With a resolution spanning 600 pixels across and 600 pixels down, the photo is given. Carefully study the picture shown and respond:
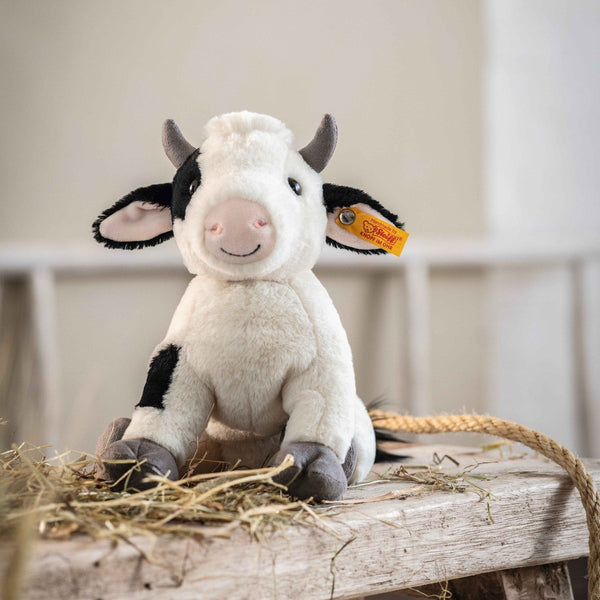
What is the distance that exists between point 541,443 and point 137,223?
41cm

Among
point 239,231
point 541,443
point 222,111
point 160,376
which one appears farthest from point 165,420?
point 222,111

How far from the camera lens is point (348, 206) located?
1.92 ft

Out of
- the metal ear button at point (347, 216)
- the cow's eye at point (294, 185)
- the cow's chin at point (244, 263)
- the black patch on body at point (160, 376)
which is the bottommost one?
the black patch on body at point (160, 376)

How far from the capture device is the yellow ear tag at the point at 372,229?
0.58 metres

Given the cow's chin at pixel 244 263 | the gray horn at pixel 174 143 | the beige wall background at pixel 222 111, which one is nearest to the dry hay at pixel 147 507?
the cow's chin at pixel 244 263

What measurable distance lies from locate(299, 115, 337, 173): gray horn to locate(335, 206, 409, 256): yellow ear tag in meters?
0.05

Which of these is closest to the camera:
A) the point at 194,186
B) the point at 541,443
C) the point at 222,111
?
the point at 194,186

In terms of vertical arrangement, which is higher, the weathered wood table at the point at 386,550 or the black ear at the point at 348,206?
the black ear at the point at 348,206

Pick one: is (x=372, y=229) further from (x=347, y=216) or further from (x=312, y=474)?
(x=312, y=474)

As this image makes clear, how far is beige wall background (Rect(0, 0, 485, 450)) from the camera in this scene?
131cm

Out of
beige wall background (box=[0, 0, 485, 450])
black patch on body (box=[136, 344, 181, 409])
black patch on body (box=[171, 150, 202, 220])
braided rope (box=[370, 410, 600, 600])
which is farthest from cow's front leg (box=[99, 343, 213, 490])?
beige wall background (box=[0, 0, 485, 450])

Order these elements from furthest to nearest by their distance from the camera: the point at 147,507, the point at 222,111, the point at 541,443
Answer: the point at 222,111 < the point at 541,443 < the point at 147,507

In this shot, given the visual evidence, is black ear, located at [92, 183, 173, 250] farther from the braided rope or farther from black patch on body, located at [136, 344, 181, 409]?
the braided rope

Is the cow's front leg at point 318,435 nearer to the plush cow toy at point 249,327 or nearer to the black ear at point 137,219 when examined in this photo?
the plush cow toy at point 249,327
